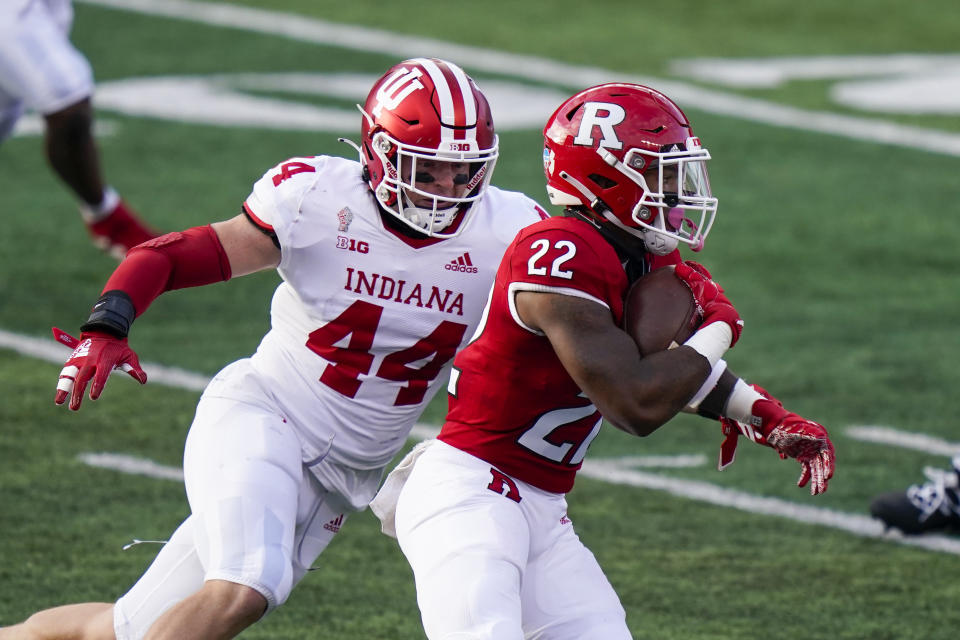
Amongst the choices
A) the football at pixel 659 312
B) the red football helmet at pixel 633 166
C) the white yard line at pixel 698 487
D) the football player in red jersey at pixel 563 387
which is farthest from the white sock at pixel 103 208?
the football at pixel 659 312

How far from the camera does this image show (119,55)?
41.0 ft

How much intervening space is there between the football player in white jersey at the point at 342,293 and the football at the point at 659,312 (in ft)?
1.98

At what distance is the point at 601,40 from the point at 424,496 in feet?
33.5

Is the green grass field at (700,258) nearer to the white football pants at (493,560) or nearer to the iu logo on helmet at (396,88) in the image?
the white football pants at (493,560)

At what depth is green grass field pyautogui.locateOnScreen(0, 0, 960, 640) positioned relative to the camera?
5.04 meters

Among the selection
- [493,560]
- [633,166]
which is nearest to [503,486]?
[493,560]

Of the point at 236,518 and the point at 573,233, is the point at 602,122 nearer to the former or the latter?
the point at 573,233

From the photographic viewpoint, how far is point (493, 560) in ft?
11.4

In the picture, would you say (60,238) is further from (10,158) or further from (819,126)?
(819,126)

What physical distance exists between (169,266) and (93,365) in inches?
14.6

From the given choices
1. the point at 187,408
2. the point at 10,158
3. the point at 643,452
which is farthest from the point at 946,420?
the point at 10,158

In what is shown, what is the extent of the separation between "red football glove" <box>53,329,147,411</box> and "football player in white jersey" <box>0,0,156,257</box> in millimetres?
3918

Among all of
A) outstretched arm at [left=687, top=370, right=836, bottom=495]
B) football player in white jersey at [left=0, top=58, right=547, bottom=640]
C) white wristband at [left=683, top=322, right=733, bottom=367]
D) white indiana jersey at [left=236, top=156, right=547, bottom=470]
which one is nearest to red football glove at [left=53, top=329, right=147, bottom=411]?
football player in white jersey at [left=0, top=58, right=547, bottom=640]

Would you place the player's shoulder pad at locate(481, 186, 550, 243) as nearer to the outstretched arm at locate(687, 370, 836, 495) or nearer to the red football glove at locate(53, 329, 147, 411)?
the outstretched arm at locate(687, 370, 836, 495)
